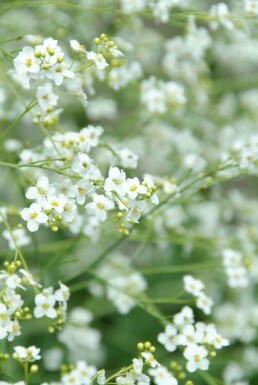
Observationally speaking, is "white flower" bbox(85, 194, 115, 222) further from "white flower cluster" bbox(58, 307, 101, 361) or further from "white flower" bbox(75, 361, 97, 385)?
"white flower cluster" bbox(58, 307, 101, 361)

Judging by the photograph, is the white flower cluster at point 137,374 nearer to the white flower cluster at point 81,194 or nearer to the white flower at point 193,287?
the white flower cluster at point 81,194

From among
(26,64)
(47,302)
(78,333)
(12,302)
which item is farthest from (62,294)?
(78,333)

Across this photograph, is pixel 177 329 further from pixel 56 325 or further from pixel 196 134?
pixel 196 134

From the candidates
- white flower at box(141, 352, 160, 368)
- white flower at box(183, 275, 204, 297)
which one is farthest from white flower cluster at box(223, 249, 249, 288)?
white flower at box(141, 352, 160, 368)

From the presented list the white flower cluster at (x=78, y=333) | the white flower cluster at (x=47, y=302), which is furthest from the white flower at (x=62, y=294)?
the white flower cluster at (x=78, y=333)

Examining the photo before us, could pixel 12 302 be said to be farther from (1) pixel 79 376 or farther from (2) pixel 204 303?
(2) pixel 204 303

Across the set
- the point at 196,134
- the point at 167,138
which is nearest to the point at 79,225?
the point at 167,138
